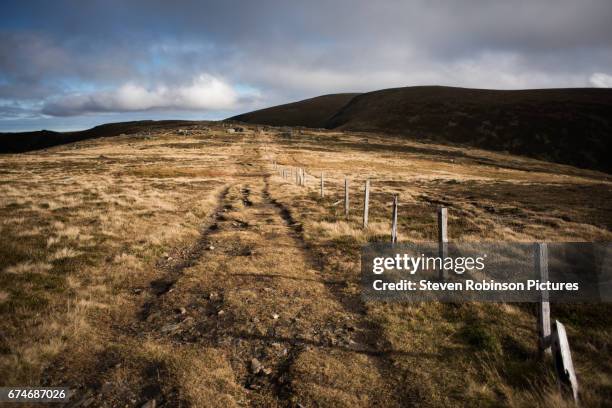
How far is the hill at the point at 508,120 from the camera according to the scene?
327 feet

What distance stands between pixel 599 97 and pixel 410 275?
161 metres

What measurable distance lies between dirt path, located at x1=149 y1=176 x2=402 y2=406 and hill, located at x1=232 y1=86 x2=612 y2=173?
108212 millimetres

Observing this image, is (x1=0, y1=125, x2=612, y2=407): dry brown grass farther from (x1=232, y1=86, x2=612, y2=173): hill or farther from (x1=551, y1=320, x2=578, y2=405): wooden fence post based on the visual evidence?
(x1=232, y1=86, x2=612, y2=173): hill

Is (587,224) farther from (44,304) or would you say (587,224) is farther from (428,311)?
(44,304)

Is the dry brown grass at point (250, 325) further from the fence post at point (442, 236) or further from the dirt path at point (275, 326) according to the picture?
the fence post at point (442, 236)

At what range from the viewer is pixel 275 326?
728cm

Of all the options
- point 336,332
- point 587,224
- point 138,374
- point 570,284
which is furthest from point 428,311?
point 587,224

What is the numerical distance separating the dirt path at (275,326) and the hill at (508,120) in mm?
108212

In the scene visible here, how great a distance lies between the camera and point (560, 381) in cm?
491

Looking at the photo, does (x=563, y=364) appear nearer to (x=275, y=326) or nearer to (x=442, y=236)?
(x=275, y=326)

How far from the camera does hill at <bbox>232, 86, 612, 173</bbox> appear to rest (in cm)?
9962

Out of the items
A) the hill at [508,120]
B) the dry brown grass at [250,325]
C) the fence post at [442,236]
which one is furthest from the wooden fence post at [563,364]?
the hill at [508,120]

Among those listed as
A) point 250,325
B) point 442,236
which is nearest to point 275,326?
point 250,325

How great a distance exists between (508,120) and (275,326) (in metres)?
134
